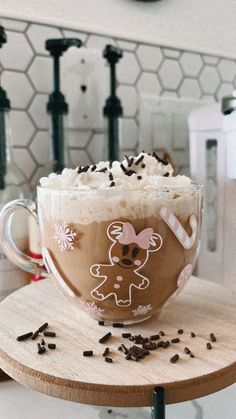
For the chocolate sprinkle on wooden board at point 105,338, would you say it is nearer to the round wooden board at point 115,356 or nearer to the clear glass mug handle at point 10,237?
the round wooden board at point 115,356

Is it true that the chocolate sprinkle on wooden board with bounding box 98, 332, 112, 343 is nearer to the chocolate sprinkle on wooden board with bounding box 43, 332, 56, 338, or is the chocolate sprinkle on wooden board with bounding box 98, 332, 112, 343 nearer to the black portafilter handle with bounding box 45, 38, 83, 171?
the chocolate sprinkle on wooden board with bounding box 43, 332, 56, 338

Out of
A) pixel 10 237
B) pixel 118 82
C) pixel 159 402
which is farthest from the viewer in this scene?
pixel 118 82

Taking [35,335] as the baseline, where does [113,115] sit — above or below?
above

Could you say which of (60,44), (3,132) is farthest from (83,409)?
(60,44)

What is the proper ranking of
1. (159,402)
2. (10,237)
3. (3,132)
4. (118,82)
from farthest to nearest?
(118,82)
(3,132)
(10,237)
(159,402)

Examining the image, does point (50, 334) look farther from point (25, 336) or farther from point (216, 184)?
point (216, 184)

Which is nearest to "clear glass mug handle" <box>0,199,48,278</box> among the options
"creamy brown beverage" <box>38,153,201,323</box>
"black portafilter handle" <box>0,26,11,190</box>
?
"creamy brown beverage" <box>38,153,201,323</box>
